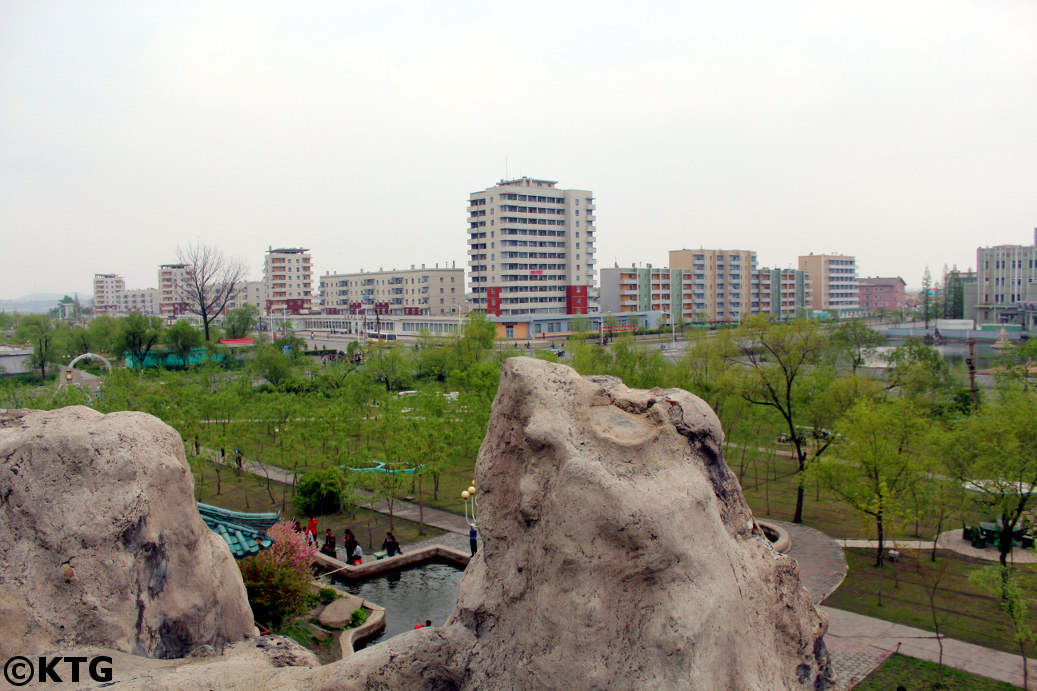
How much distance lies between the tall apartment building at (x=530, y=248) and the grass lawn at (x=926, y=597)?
244 ft

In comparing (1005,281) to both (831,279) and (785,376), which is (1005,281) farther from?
(785,376)

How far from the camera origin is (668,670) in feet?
21.4

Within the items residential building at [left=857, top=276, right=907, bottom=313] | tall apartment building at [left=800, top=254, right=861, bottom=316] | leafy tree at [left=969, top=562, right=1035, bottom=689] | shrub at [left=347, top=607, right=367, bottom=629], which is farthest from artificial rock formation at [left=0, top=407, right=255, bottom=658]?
residential building at [left=857, top=276, right=907, bottom=313]

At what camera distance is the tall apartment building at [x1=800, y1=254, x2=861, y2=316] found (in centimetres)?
13662

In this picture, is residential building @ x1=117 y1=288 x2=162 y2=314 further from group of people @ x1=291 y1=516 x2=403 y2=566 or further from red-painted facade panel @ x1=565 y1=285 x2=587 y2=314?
group of people @ x1=291 y1=516 x2=403 y2=566

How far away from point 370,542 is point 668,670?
61.1ft

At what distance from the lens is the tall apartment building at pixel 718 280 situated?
114 m

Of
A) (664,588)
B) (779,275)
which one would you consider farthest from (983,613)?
(779,275)

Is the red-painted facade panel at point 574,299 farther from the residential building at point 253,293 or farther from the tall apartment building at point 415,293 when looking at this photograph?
the residential building at point 253,293

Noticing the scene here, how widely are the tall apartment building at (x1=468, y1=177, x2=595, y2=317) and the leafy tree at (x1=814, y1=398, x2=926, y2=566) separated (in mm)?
72978

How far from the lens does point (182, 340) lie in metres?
63.7

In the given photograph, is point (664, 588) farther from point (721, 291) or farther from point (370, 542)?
point (721, 291)

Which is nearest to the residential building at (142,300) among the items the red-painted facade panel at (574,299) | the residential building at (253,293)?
the residential building at (253,293)

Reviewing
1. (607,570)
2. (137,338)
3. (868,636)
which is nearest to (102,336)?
(137,338)
